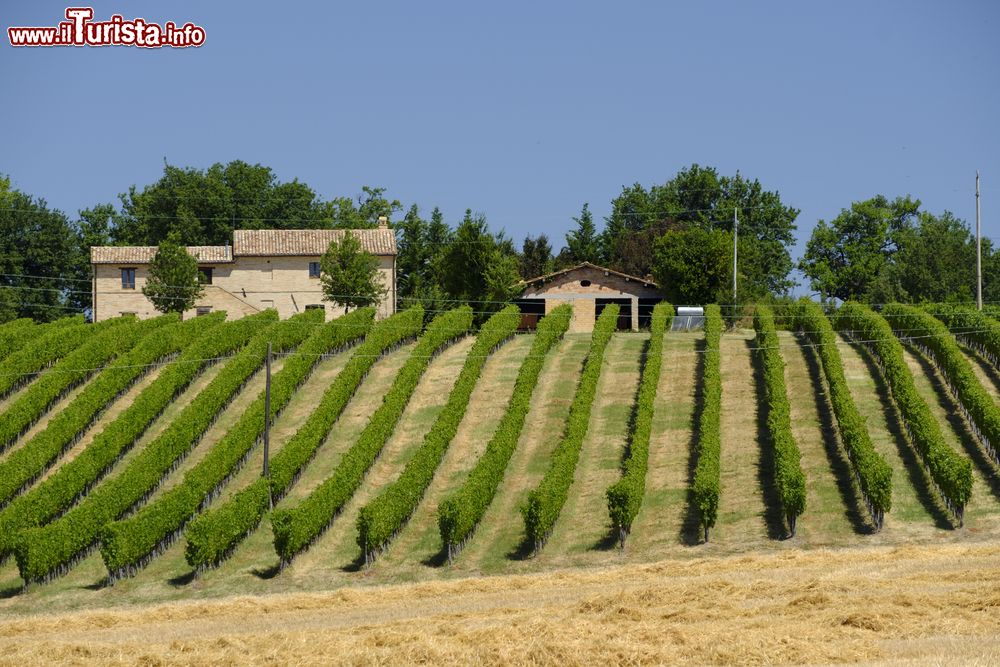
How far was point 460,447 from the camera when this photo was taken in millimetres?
60750

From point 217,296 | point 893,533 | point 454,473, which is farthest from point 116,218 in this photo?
point 893,533

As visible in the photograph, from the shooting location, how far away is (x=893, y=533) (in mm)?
48906

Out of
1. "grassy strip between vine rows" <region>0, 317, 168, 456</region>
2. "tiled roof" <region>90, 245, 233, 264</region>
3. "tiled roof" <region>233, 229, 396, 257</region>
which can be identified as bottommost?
"grassy strip between vine rows" <region>0, 317, 168, 456</region>

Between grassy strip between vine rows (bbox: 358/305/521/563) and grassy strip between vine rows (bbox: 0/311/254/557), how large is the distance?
12347 millimetres

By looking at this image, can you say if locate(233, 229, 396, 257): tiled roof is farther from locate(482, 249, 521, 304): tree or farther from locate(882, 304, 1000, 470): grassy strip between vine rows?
locate(882, 304, 1000, 470): grassy strip between vine rows

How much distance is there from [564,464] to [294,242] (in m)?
48.6

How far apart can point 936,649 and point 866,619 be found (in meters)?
2.68

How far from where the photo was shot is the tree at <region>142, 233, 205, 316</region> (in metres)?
90.7

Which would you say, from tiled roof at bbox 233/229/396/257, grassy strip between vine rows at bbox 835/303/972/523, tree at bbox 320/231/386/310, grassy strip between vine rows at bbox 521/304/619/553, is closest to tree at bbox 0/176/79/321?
tiled roof at bbox 233/229/396/257

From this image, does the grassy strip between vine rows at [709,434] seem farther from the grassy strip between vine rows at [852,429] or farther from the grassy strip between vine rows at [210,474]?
the grassy strip between vine rows at [210,474]

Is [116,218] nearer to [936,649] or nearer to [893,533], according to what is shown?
[893,533]

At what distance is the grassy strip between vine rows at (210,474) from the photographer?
4875 centimetres

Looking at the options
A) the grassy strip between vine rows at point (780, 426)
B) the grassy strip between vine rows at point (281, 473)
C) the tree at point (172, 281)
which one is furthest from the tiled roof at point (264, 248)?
the grassy strip between vine rows at point (780, 426)

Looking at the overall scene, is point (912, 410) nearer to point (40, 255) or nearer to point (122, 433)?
point (122, 433)
